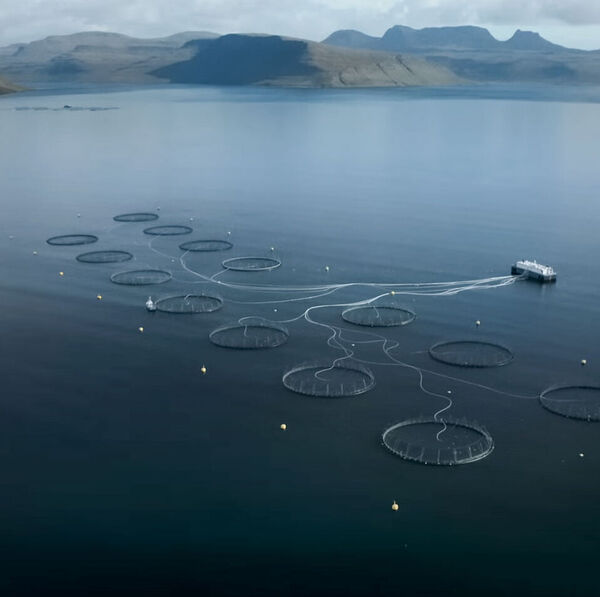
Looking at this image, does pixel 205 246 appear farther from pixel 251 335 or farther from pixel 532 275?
pixel 532 275

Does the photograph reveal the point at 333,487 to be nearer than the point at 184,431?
Yes

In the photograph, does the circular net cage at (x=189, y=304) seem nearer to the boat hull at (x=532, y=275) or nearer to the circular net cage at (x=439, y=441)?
the circular net cage at (x=439, y=441)

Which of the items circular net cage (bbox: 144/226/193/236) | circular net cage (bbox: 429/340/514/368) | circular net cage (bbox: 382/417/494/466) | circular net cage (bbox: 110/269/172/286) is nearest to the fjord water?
circular net cage (bbox: 382/417/494/466)

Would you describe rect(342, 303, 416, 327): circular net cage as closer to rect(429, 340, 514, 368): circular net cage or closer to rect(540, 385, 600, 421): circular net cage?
rect(429, 340, 514, 368): circular net cage

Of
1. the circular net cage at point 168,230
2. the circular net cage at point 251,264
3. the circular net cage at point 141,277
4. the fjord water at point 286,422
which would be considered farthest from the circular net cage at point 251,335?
the circular net cage at point 168,230

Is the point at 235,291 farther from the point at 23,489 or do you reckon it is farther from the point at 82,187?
the point at 82,187

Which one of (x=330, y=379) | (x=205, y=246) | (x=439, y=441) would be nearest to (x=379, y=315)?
(x=330, y=379)

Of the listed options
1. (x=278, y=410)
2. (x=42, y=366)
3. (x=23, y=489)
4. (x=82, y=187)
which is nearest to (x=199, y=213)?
(x=82, y=187)
